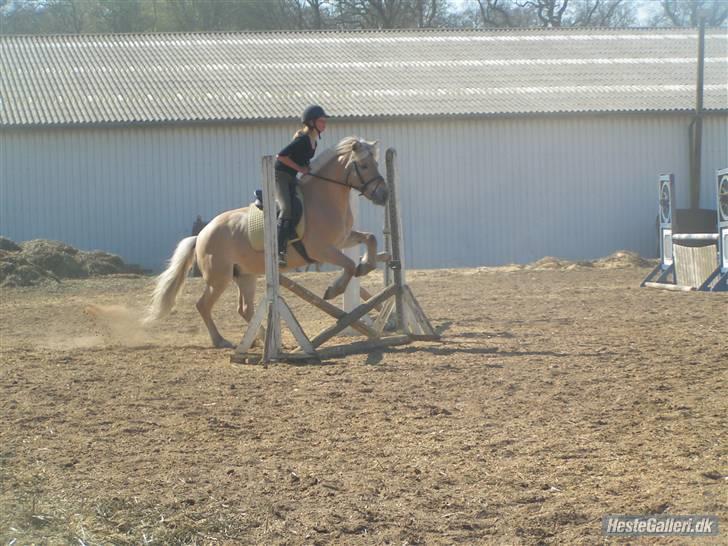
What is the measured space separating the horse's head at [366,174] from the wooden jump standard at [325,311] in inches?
24.6

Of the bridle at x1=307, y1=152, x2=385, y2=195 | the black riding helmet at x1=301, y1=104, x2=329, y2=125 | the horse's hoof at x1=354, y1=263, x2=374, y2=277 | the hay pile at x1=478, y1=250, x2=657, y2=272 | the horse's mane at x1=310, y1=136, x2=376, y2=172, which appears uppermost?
the black riding helmet at x1=301, y1=104, x2=329, y2=125

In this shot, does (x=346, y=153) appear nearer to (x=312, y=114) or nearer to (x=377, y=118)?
(x=312, y=114)

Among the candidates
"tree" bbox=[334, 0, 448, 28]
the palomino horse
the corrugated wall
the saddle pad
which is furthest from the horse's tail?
"tree" bbox=[334, 0, 448, 28]

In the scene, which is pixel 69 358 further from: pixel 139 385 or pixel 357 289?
pixel 357 289

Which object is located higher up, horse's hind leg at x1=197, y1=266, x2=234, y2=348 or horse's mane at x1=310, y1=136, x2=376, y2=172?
horse's mane at x1=310, y1=136, x2=376, y2=172

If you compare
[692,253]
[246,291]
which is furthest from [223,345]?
[692,253]

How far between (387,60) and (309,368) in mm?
23419

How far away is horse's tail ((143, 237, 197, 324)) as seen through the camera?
1151 cm

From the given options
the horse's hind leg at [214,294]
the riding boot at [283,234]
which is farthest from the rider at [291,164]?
the horse's hind leg at [214,294]

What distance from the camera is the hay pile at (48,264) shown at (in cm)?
2050

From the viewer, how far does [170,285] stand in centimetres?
1152

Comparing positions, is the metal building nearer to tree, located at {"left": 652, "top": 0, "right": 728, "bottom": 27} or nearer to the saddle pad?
the saddle pad

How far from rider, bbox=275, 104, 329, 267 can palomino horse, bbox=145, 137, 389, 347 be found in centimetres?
19

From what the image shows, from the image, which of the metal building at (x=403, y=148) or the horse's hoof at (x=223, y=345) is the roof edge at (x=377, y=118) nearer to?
the metal building at (x=403, y=148)
